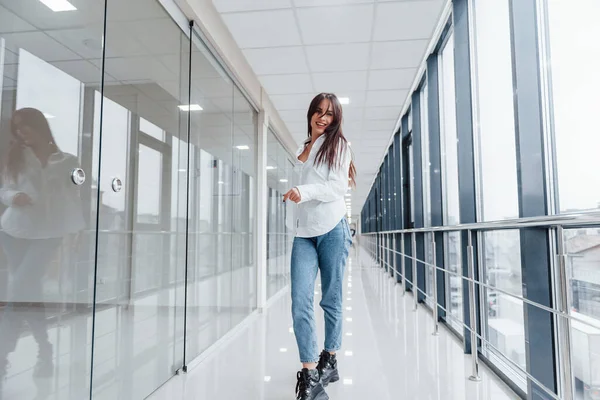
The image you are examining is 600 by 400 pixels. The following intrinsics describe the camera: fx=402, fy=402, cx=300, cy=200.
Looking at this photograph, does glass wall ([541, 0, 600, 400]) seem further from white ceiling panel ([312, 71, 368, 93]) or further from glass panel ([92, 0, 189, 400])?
white ceiling panel ([312, 71, 368, 93])

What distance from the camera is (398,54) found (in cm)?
343

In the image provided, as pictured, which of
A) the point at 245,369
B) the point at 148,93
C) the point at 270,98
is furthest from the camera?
the point at 270,98

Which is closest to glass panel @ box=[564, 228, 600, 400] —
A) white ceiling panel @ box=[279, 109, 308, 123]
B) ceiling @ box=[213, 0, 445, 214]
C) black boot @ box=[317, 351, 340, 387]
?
black boot @ box=[317, 351, 340, 387]

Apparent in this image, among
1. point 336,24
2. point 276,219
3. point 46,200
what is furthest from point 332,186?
point 276,219

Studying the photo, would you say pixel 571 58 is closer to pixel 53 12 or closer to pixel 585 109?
pixel 585 109

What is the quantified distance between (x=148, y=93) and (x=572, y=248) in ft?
6.45

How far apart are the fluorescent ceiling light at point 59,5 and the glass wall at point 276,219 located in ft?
10.3

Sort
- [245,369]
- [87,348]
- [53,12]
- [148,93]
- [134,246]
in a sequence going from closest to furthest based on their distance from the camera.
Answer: [53,12] → [87,348] → [134,246] → [148,93] → [245,369]

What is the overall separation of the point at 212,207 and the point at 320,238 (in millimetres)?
1235

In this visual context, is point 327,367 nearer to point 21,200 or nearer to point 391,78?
point 21,200

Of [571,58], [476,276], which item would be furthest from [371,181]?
[571,58]

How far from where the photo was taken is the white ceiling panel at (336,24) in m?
2.79

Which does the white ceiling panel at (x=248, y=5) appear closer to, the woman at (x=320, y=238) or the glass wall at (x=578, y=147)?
the woman at (x=320, y=238)

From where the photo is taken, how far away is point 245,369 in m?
2.26
